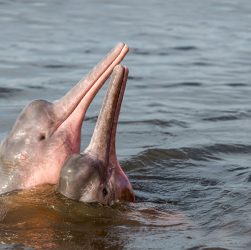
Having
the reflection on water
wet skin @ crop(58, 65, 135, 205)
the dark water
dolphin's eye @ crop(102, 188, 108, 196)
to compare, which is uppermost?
wet skin @ crop(58, 65, 135, 205)

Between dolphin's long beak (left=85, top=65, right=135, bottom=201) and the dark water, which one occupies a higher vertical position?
dolphin's long beak (left=85, top=65, right=135, bottom=201)

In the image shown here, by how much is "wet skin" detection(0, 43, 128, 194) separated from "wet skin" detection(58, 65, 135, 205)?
39 cm

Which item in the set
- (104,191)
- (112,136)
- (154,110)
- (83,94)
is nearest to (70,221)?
(104,191)

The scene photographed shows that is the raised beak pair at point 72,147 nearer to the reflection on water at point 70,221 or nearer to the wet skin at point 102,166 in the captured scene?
the wet skin at point 102,166

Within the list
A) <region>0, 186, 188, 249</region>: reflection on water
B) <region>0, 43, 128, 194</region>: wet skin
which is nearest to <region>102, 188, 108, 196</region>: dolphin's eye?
<region>0, 186, 188, 249</region>: reflection on water

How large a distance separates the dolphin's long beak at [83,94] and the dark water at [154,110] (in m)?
0.73

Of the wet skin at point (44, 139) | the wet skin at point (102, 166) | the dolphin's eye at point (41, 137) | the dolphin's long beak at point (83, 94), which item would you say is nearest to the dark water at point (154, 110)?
the wet skin at point (102, 166)

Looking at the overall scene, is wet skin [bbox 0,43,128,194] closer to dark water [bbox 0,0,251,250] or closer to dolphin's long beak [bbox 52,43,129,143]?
dolphin's long beak [bbox 52,43,129,143]

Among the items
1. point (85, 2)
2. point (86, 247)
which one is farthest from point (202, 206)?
point (85, 2)

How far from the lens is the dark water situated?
329 inches

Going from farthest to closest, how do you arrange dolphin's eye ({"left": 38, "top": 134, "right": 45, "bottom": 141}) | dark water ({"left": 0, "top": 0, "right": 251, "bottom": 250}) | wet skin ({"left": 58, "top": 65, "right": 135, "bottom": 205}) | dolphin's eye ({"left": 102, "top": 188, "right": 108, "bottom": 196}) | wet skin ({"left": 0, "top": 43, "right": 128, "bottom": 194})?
dolphin's eye ({"left": 38, "top": 134, "right": 45, "bottom": 141}) < wet skin ({"left": 0, "top": 43, "right": 128, "bottom": 194}) < dolphin's eye ({"left": 102, "top": 188, "right": 108, "bottom": 196}) < wet skin ({"left": 58, "top": 65, "right": 135, "bottom": 205}) < dark water ({"left": 0, "top": 0, "right": 251, "bottom": 250})

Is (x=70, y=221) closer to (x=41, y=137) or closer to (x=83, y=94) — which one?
(x=41, y=137)

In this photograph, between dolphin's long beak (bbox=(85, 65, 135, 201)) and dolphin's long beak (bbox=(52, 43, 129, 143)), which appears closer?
dolphin's long beak (bbox=(85, 65, 135, 201))

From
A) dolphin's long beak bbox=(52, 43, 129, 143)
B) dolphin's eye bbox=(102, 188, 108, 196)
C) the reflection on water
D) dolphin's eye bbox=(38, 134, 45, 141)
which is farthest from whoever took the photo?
dolphin's eye bbox=(38, 134, 45, 141)
